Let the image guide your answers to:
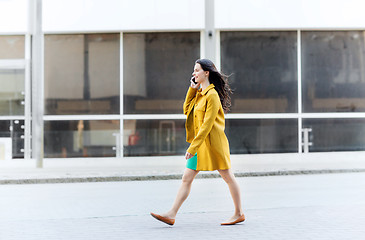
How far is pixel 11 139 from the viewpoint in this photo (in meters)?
17.6

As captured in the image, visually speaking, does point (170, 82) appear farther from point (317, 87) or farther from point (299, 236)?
point (299, 236)

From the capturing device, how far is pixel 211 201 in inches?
383

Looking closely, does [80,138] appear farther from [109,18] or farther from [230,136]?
[230,136]

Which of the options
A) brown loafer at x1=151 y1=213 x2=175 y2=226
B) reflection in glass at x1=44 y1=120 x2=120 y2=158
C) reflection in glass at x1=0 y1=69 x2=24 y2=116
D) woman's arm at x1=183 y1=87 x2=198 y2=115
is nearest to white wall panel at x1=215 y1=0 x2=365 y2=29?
reflection in glass at x1=44 y1=120 x2=120 y2=158

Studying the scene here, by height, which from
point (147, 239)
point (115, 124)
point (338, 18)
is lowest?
point (147, 239)

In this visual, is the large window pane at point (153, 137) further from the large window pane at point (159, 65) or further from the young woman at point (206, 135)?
the young woman at point (206, 135)

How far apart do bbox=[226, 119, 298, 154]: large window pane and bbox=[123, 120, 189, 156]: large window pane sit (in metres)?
1.32

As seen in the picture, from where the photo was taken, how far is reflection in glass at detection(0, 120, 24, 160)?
17.5m

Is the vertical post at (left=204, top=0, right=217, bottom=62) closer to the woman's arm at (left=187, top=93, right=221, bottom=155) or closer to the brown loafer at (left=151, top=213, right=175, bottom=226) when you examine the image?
the woman's arm at (left=187, top=93, right=221, bottom=155)

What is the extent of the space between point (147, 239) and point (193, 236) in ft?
1.52

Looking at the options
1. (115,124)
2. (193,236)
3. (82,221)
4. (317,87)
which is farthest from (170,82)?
(193,236)

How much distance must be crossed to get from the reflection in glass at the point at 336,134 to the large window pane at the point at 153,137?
3.45m

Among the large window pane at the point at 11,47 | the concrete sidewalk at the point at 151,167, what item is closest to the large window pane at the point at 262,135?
the concrete sidewalk at the point at 151,167

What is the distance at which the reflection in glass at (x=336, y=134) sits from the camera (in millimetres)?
18172
